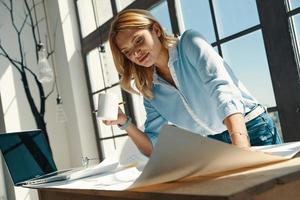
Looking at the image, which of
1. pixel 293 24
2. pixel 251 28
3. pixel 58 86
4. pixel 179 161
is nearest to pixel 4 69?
pixel 58 86

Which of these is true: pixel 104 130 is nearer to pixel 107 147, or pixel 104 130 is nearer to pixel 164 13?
pixel 107 147

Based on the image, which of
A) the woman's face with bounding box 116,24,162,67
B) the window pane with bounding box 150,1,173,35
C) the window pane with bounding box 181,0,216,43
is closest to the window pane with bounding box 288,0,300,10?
the window pane with bounding box 181,0,216,43

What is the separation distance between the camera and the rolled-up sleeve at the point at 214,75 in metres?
0.83

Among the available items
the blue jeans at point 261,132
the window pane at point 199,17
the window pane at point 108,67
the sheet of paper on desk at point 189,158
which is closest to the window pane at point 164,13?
the window pane at point 199,17

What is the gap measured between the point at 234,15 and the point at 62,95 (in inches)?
90.8

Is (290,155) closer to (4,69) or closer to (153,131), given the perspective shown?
(153,131)

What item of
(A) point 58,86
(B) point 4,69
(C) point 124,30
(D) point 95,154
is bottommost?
(D) point 95,154

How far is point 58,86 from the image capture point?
3744mm

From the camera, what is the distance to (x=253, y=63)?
1807mm

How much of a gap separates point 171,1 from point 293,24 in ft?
2.92

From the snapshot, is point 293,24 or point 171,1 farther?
point 171,1

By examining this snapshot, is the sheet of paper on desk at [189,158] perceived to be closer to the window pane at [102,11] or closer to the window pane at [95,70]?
the window pane at [102,11]

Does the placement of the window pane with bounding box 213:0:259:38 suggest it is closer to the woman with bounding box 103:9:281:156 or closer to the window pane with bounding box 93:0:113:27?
the woman with bounding box 103:9:281:156

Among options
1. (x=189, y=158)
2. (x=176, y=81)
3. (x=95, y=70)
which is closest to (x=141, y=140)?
(x=176, y=81)
